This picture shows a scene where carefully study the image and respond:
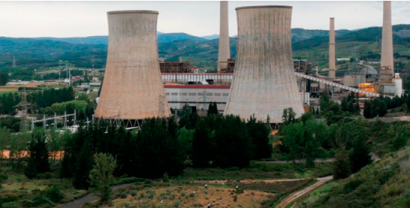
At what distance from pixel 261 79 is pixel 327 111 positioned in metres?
9.07

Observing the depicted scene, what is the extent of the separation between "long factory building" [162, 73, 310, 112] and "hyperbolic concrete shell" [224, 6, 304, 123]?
8.85 metres

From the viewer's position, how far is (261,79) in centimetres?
3728

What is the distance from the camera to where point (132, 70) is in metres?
37.7

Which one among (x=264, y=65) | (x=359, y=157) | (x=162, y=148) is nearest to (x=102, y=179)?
(x=162, y=148)

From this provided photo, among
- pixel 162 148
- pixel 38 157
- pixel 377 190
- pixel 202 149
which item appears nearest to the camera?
pixel 377 190

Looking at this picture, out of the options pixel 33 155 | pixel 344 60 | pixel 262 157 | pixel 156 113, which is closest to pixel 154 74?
pixel 156 113

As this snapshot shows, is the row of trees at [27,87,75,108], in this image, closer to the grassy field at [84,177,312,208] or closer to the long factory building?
the long factory building

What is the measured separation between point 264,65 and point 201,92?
1136 cm

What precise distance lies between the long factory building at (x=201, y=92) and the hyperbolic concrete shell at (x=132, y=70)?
8814 millimetres

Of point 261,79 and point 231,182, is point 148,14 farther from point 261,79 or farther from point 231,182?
point 231,182

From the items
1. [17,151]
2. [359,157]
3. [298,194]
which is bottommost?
[298,194]

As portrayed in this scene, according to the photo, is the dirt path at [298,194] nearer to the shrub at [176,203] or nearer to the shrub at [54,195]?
the shrub at [176,203]

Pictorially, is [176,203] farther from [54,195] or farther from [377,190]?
[377,190]

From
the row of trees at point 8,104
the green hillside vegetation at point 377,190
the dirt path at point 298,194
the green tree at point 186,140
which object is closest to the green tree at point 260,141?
the green tree at point 186,140
